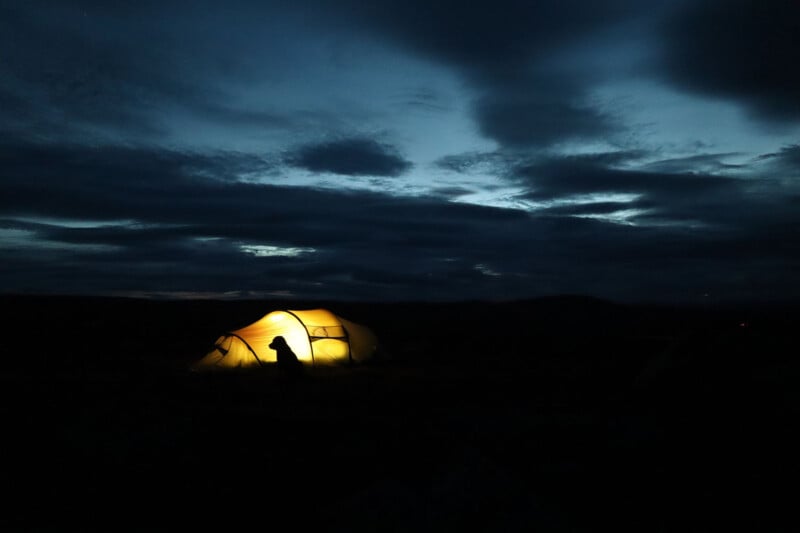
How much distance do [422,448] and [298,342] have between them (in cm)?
1103

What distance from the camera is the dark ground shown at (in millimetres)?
6352

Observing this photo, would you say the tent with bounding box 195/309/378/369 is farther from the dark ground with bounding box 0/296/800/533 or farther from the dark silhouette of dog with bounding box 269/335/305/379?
the dark silhouette of dog with bounding box 269/335/305/379

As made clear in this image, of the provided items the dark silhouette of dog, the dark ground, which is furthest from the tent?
the dark silhouette of dog

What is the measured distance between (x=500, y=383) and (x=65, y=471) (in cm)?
1065

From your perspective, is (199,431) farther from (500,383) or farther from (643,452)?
(500,383)

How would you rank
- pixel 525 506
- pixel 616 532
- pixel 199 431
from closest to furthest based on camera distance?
pixel 525 506 < pixel 616 532 < pixel 199 431

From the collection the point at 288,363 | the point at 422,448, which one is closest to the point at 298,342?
the point at 288,363

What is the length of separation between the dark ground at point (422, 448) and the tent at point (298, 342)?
1.35 meters

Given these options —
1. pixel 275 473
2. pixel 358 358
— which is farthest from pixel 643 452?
pixel 358 358

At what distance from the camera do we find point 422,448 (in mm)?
9250

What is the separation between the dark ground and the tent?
1.35 m

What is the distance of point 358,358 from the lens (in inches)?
811

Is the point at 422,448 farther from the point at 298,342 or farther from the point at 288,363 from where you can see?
the point at 298,342

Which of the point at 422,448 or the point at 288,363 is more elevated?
the point at 422,448
